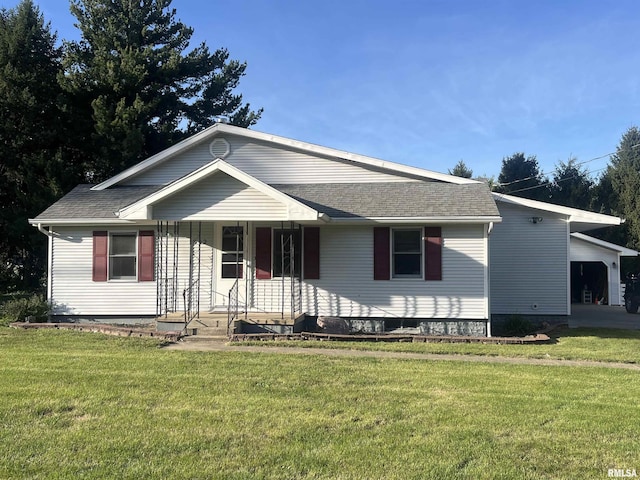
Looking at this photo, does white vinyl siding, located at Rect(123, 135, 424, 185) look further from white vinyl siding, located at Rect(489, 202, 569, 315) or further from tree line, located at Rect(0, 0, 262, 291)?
tree line, located at Rect(0, 0, 262, 291)

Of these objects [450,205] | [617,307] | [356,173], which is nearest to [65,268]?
[356,173]

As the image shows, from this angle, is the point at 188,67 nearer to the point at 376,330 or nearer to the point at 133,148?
the point at 133,148

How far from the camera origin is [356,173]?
1370 cm

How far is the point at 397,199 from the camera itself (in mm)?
12453

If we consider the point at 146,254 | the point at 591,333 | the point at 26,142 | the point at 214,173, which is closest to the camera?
the point at 214,173

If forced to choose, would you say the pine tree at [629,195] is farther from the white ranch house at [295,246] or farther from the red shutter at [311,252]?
the red shutter at [311,252]

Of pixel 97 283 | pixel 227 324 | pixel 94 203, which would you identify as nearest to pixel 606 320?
pixel 227 324

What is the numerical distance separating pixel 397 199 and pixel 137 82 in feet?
44.1

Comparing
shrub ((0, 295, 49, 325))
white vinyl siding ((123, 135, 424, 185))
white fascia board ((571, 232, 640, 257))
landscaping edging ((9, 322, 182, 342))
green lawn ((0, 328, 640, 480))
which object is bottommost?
green lawn ((0, 328, 640, 480))

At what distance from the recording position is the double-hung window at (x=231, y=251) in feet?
40.6

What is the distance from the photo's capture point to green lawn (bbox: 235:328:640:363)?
8.88 m

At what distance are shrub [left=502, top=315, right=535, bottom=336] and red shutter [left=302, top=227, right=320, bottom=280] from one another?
4919mm

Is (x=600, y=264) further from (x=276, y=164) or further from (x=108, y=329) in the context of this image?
(x=108, y=329)

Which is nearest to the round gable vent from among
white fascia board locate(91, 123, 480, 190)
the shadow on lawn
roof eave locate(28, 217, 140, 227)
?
white fascia board locate(91, 123, 480, 190)
